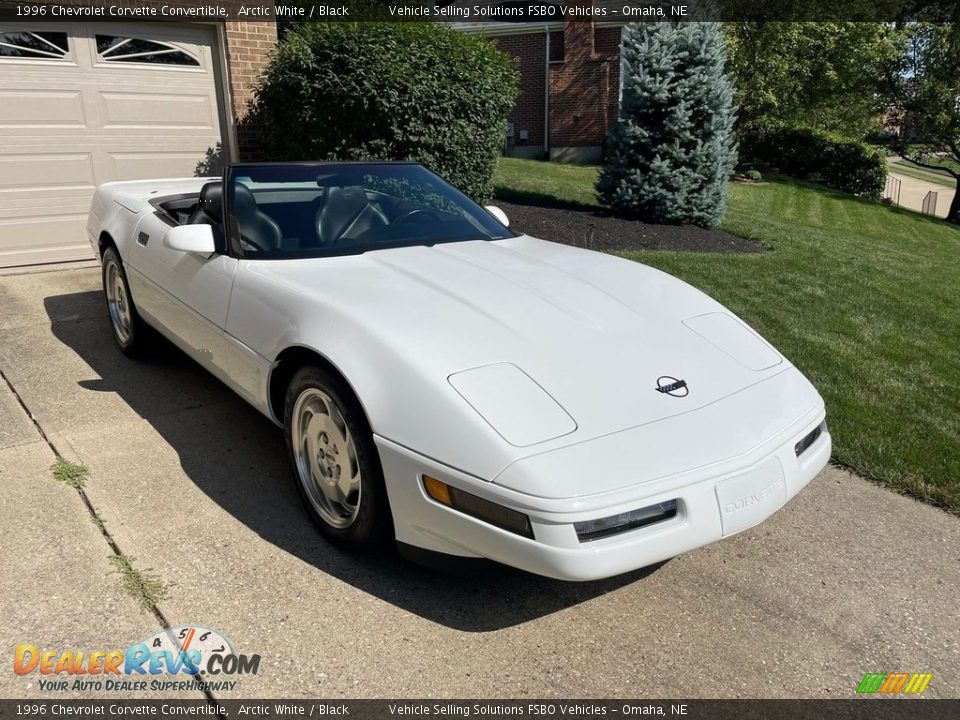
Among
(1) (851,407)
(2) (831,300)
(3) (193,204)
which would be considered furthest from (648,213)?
(3) (193,204)

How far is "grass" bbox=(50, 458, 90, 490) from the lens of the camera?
342cm

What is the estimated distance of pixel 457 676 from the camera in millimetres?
2387

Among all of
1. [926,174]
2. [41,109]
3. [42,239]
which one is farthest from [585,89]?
[926,174]

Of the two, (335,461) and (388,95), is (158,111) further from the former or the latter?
(335,461)

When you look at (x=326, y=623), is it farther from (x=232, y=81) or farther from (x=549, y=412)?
(x=232, y=81)

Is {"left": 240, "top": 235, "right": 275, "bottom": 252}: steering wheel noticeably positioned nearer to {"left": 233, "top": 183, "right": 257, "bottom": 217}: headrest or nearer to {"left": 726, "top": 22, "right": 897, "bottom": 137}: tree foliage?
{"left": 233, "top": 183, "right": 257, "bottom": 217}: headrest

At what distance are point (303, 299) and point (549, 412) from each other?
1.15 meters

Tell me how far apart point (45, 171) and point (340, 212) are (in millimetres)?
5308

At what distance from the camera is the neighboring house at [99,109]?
7.41 m

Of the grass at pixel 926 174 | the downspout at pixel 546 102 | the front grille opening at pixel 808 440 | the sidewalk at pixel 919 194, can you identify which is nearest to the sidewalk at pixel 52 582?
the front grille opening at pixel 808 440

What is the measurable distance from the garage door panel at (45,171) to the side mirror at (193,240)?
5092mm

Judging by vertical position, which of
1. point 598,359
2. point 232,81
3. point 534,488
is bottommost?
point 534,488

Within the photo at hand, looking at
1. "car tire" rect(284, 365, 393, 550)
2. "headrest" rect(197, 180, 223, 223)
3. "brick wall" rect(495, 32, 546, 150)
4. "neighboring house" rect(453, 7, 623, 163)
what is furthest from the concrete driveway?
"brick wall" rect(495, 32, 546, 150)

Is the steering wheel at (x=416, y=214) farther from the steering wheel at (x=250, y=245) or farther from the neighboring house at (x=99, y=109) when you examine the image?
the neighboring house at (x=99, y=109)
